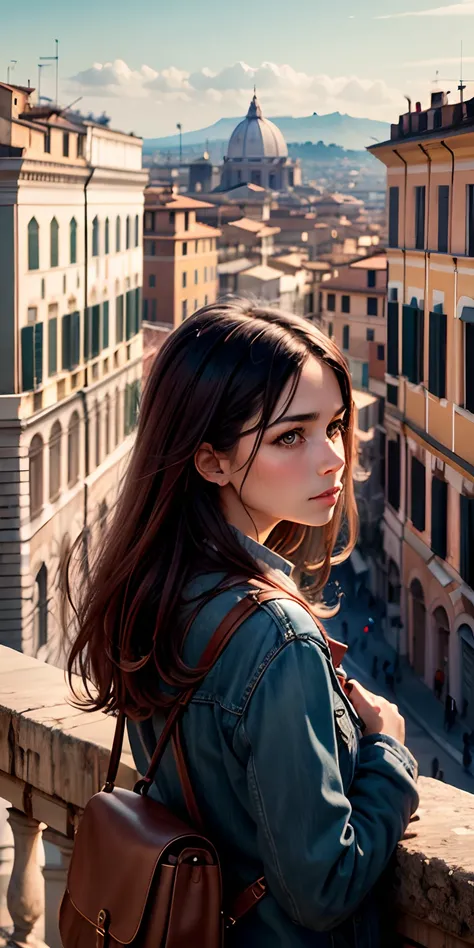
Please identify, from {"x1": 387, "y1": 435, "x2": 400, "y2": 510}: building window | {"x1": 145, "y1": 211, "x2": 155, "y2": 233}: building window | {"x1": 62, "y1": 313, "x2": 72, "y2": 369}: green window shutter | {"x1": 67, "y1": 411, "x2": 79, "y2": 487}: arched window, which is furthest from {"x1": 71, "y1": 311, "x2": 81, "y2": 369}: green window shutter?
{"x1": 145, "y1": 211, "x2": 155, "y2": 233}: building window

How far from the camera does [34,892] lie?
272 centimetres

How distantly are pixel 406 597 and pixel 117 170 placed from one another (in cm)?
1102

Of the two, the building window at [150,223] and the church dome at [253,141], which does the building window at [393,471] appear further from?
the church dome at [253,141]

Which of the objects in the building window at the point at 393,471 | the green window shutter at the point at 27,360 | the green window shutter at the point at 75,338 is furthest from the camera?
the green window shutter at the point at 75,338

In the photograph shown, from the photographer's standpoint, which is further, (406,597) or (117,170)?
(117,170)

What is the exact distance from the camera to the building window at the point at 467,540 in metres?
18.8

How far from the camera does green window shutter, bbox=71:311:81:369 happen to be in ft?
82.9

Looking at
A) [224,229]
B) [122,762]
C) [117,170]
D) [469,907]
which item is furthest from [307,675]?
[224,229]

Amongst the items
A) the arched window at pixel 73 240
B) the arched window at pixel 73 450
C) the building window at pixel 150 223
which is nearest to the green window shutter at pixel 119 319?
the arched window at pixel 73 240

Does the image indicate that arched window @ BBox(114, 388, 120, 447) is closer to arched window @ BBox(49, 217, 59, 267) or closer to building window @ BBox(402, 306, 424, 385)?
arched window @ BBox(49, 217, 59, 267)

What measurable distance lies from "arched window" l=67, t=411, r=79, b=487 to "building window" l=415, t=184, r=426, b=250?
6903 mm

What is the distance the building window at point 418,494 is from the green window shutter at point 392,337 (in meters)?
1.77

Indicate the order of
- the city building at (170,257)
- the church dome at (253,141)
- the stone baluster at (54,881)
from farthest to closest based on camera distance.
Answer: the church dome at (253,141), the city building at (170,257), the stone baluster at (54,881)

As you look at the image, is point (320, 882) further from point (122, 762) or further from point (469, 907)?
point (122, 762)
